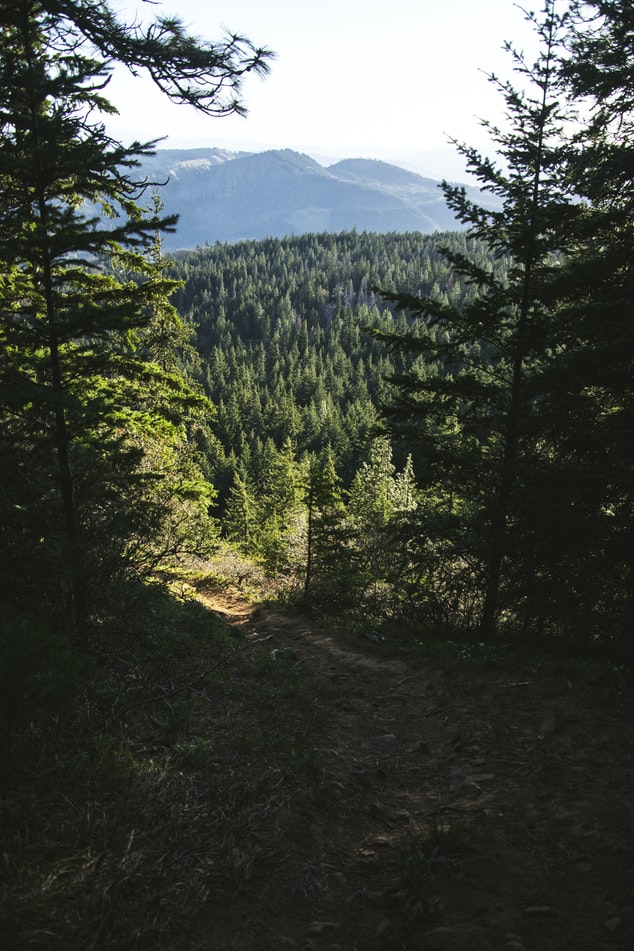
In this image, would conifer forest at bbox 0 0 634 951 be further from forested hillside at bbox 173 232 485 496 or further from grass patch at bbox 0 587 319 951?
forested hillside at bbox 173 232 485 496

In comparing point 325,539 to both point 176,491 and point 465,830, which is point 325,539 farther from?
point 465,830

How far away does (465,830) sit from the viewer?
4.38 meters

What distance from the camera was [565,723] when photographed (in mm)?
6141

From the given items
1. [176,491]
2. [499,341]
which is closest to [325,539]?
[176,491]

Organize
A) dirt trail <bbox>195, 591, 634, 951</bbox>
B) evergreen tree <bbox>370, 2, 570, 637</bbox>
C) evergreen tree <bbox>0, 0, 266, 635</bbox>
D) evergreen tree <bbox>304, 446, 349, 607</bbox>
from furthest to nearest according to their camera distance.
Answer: evergreen tree <bbox>304, 446, 349, 607</bbox>
evergreen tree <bbox>370, 2, 570, 637</bbox>
evergreen tree <bbox>0, 0, 266, 635</bbox>
dirt trail <bbox>195, 591, 634, 951</bbox>

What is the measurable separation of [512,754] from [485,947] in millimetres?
2830

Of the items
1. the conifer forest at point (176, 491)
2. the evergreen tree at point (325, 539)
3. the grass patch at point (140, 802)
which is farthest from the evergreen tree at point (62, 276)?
the evergreen tree at point (325, 539)

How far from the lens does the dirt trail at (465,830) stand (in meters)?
3.36

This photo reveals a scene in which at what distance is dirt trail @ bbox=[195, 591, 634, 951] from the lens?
3.36m

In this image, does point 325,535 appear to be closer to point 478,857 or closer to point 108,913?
point 478,857

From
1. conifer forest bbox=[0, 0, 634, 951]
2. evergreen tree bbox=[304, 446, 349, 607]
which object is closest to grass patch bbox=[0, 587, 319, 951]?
conifer forest bbox=[0, 0, 634, 951]

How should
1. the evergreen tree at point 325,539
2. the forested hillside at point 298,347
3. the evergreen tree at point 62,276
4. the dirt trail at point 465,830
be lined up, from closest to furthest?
the dirt trail at point 465,830
the evergreen tree at point 62,276
the evergreen tree at point 325,539
the forested hillside at point 298,347

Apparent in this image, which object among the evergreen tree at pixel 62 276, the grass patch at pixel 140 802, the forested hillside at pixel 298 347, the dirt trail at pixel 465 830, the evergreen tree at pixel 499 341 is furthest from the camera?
the forested hillside at pixel 298 347

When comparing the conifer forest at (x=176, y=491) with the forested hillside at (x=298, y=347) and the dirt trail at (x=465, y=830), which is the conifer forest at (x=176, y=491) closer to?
the dirt trail at (x=465, y=830)
